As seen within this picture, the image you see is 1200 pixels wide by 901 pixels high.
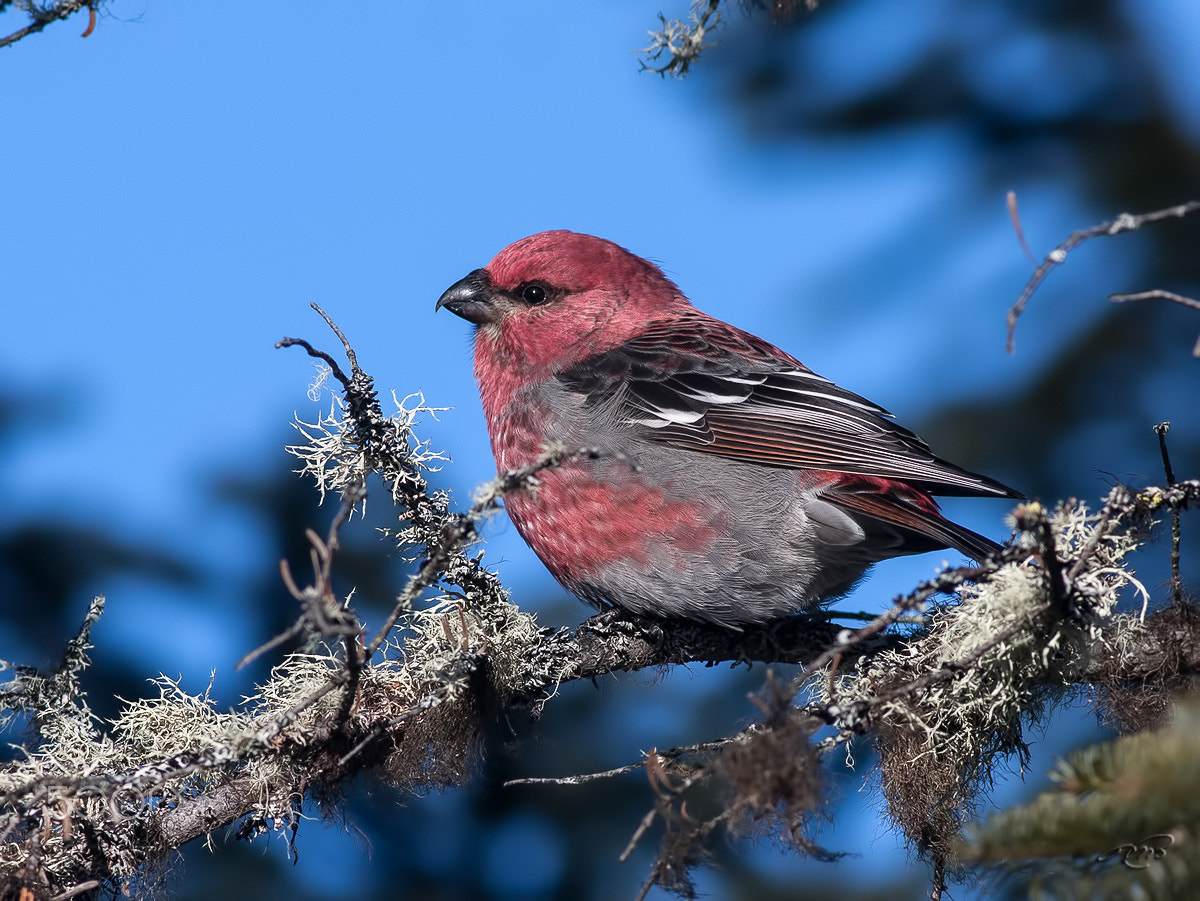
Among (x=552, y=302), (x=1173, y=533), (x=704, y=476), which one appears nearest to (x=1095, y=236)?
(x=1173, y=533)

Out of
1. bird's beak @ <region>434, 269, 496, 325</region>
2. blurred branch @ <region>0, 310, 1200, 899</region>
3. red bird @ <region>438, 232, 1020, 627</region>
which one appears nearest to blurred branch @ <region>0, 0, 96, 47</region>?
→ blurred branch @ <region>0, 310, 1200, 899</region>

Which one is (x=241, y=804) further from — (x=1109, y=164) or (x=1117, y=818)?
(x=1109, y=164)

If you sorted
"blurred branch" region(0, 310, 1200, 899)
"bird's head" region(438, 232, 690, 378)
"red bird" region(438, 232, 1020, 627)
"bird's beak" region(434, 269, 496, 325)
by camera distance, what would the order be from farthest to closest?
"bird's beak" region(434, 269, 496, 325) → "bird's head" region(438, 232, 690, 378) → "red bird" region(438, 232, 1020, 627) → "blurred branch" region(0, 310, 1200, 899)

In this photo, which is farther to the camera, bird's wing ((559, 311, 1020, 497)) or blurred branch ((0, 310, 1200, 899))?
bird's wing ((559, 311, 1020, 497))

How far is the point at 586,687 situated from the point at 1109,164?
294 cm

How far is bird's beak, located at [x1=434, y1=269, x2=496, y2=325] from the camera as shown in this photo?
15.7 feet

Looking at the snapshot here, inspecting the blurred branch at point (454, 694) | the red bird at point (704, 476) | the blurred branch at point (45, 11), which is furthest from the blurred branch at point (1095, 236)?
the blurred branch at point (45, 11)

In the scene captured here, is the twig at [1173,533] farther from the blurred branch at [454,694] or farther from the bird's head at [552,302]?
the bird's head at [552,302]

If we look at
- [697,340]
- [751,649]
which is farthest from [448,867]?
[697,340]

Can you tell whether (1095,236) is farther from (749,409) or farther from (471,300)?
(471,300)

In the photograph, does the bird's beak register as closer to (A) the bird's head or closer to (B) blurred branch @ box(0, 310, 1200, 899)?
(A) the bird's head

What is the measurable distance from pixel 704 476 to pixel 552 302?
49.8 inches

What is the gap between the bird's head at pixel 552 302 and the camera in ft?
15.3

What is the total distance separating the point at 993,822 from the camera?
137cm
